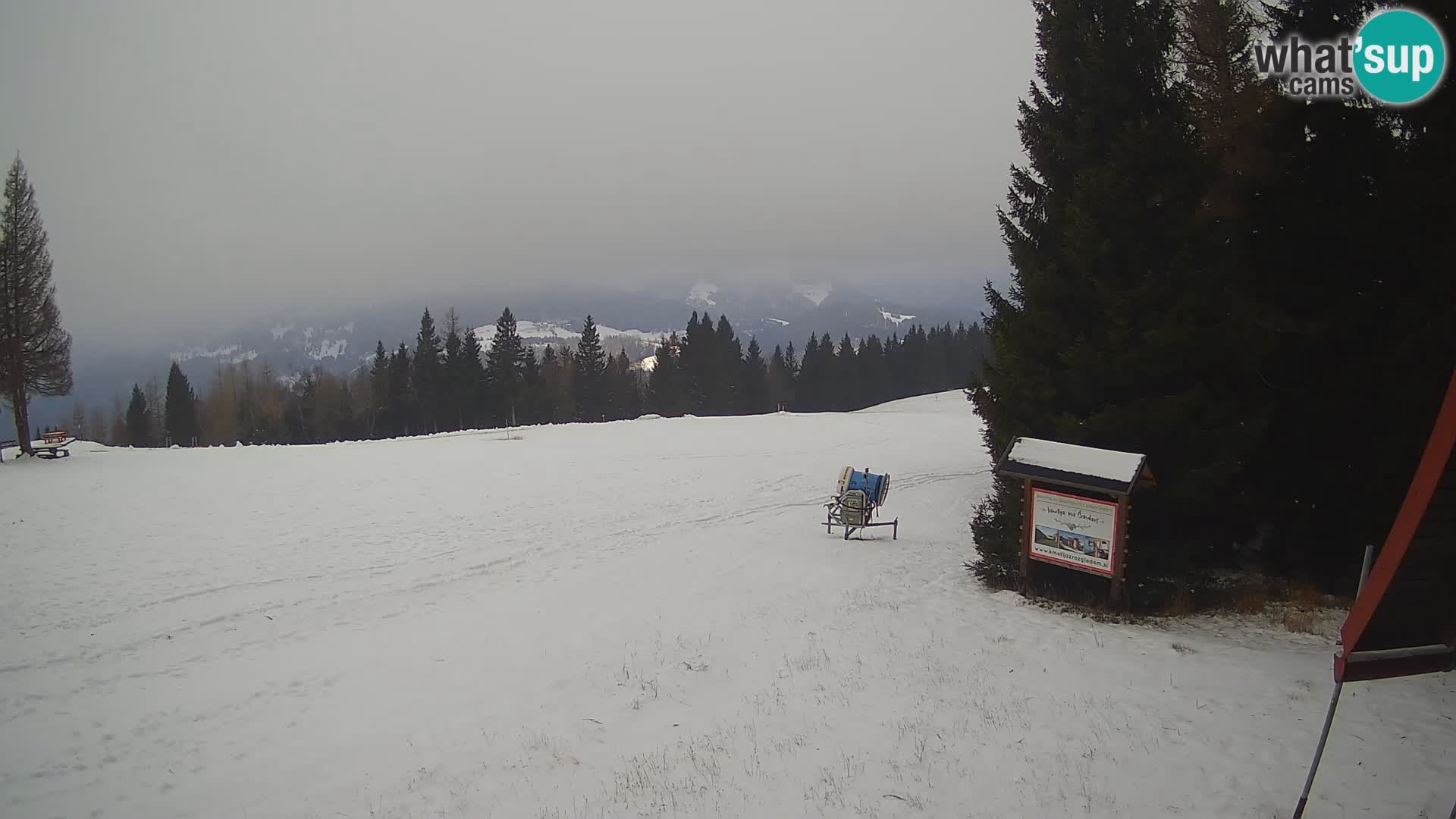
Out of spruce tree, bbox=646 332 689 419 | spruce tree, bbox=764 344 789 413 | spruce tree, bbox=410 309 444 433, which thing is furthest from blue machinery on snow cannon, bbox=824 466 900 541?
spruce tree, bbox=764 344 789 413

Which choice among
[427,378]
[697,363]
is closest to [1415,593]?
[427,378]

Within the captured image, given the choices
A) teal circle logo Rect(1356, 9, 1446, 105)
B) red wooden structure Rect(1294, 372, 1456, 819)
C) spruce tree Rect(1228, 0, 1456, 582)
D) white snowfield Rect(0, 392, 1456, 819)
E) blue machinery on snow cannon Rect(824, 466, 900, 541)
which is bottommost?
white snowfield Rect(0, 392, 1456, 819)

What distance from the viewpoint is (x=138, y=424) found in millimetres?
84750

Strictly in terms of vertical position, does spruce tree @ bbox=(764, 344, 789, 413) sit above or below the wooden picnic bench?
above

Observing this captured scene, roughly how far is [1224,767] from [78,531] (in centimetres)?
2382

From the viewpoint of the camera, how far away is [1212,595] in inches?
424

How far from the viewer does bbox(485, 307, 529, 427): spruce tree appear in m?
72.3

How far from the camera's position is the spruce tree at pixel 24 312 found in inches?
1153

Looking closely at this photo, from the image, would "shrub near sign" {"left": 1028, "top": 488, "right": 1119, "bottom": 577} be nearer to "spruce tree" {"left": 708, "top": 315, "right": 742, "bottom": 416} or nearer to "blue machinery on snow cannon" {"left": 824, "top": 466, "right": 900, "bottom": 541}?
"blue machinery on snow cannon" {"left": 824, "top": 466, "right": 900, "bottom": 541}

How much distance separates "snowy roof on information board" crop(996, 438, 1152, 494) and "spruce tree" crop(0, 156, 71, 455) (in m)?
40.4

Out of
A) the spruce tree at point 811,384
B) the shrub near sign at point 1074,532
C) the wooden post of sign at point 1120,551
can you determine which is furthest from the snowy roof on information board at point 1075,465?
the spruce tree at point 811,384

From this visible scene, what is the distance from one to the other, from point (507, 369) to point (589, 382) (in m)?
10.3

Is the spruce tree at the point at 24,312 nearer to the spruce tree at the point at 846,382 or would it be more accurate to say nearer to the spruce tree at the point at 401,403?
the spruce tree at the point at 401,403

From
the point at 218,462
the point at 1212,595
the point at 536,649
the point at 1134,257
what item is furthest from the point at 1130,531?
the point at 218,462
